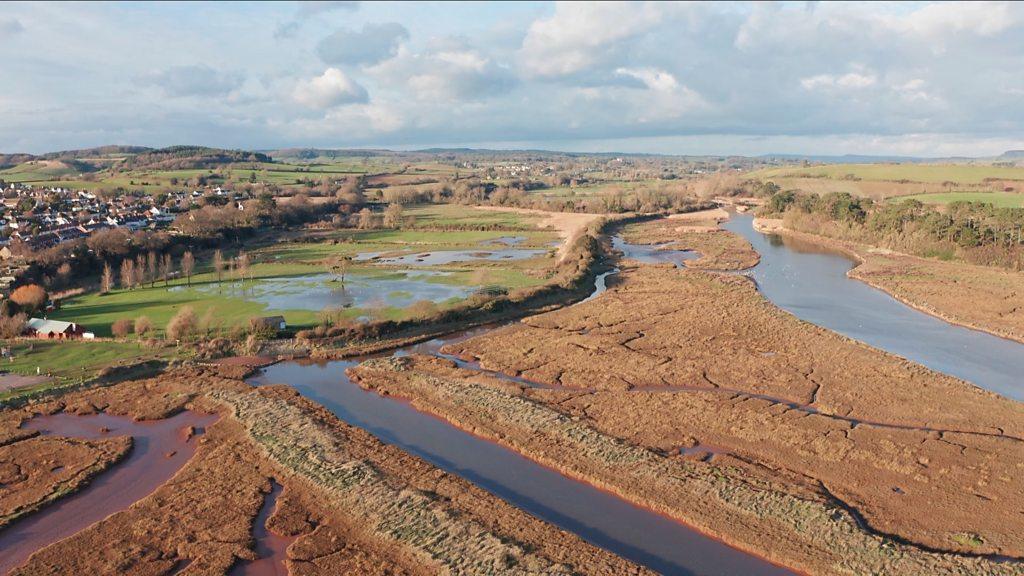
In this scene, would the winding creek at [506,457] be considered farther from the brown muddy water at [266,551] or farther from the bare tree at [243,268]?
the bare tree at [243,268]

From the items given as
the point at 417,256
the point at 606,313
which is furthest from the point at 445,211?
the point at 606,313

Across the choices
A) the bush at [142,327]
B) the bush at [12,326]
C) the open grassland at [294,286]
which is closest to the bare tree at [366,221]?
the open grassland at [294,286]

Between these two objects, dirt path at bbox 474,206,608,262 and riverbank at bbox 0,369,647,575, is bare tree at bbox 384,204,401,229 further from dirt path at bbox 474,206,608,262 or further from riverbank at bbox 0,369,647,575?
riverbank at bbox 0,369,647,575

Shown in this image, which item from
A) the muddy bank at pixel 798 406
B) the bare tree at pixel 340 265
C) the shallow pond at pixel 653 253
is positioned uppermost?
the shallow pond at pixel 653 253

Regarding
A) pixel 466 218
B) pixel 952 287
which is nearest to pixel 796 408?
pixel 952 287

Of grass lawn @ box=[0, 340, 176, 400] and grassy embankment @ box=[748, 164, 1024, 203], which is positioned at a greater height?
grassy embankment @ box=[748, 164, 1024, 203]

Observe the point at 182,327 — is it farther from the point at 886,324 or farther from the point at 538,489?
the point at 886,324

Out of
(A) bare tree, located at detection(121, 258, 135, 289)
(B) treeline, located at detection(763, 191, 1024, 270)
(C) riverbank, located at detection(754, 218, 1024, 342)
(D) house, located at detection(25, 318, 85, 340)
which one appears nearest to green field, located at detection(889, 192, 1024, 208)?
(B) treeline, located at detection(763, 191, 1024, 270)
